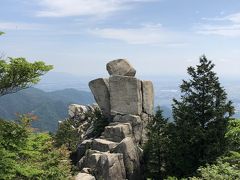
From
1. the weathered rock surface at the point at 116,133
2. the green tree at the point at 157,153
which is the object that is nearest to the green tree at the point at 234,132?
the green tree at the point at 157,153

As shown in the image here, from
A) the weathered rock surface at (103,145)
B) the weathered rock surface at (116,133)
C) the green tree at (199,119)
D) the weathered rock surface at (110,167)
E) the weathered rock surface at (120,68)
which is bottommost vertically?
the weathered rock surface at (110,167)

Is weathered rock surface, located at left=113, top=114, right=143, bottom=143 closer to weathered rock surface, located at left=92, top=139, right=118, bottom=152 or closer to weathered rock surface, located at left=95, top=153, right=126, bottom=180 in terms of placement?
weathered rock surface, located at left=92, top=139, right=118, bottom=152

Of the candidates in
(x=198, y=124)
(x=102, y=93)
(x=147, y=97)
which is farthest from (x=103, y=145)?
(x=198, y=124)

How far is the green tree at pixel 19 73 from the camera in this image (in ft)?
74.3

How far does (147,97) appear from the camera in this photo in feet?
201

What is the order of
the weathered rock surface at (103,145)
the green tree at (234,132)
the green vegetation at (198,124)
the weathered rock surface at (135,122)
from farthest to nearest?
the weathered rock surface at (135,122) → the weathered rock surface at (103,145) → the green vegetation at (198,124) → the green tree at (234,132)

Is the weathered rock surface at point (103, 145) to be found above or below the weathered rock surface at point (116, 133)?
below

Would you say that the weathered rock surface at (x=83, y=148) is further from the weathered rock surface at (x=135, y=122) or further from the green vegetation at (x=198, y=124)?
the green vegetation at (x=198, y=124)

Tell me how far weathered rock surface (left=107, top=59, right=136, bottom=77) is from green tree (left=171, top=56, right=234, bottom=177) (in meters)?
20.3

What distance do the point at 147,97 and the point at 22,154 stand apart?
3792cm

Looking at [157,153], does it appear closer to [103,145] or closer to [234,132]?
[103,145]

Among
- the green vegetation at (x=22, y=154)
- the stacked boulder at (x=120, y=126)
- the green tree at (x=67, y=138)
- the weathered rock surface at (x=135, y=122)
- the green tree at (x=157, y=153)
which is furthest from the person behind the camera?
the green tree at (x=67, y=138)

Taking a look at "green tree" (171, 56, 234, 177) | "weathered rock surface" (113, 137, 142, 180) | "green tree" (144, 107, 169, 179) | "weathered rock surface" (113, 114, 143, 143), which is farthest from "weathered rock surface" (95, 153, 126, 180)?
"weathered rock surface" (113, 114, 143, 143)

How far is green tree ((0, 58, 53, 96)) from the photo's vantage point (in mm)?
22656
